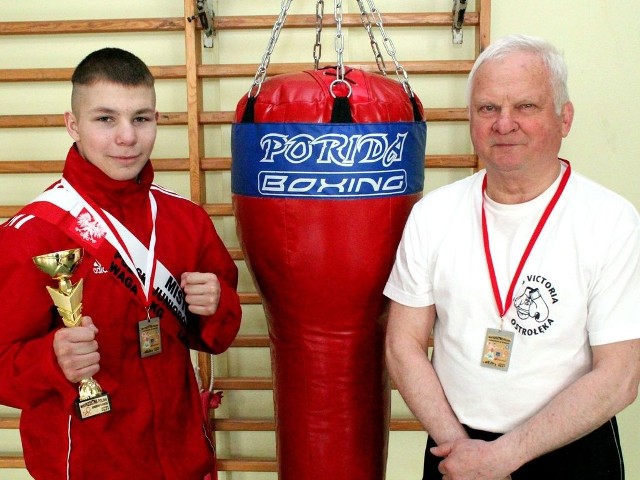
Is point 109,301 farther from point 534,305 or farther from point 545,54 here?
point 545,54

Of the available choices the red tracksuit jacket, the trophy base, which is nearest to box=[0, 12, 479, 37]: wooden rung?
the red tracksuit jacket

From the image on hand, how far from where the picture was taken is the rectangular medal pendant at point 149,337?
1594 millimetres

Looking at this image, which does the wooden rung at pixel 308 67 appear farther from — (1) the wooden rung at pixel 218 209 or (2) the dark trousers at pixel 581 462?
(2) the dark trousers at pixel 581 462

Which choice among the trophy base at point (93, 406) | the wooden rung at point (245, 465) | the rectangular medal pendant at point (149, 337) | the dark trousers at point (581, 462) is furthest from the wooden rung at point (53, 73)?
the dark trousers at point (581, 462)

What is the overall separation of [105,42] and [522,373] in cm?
221

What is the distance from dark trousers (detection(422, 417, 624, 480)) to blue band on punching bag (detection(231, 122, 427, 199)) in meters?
0.69

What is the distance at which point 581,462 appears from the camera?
147 cm

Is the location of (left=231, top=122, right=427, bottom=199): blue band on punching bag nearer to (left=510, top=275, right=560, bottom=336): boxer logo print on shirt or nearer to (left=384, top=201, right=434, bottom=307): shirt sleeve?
(left=384, top=201, right=434, bottom=307): shirt sleeve

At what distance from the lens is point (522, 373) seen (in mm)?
1442

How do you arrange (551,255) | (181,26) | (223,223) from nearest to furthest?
1. (551,255)
2. (181,26)
3. (223,223)

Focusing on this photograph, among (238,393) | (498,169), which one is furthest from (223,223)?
(498,169)

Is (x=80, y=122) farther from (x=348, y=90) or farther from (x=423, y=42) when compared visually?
(x=423, y=42)

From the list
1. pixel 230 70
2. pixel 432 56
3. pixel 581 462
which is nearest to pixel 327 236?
pixel 581 462

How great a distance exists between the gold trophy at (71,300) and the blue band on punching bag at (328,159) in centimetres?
53
